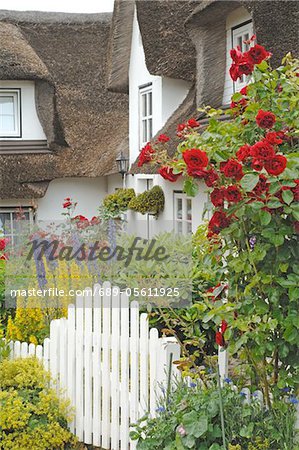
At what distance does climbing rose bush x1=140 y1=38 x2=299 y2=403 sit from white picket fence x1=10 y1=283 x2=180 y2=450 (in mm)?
735

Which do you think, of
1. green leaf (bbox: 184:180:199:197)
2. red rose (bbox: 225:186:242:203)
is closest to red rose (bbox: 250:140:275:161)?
red rose (bbox: 225:186:242:203)

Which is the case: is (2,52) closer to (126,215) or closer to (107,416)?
(126,215)

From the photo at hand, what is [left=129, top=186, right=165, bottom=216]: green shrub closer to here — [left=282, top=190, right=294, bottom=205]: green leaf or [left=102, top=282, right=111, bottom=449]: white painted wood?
[left=102, top=282, right=111, bottom=449]: white painted wood

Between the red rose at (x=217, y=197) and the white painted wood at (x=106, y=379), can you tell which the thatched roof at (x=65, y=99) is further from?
the red rose at (x=217, y=197)

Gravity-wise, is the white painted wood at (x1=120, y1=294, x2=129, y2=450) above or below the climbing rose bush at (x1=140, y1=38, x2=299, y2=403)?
below

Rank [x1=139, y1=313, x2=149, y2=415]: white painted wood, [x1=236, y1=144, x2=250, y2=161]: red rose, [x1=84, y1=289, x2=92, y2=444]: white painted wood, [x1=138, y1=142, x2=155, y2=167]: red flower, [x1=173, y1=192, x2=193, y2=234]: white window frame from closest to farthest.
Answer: [x1=236, y1=144, x2=250, y2=161]: red rose < [x1=138, y1=142, x2=155, y2=167]: red flower < [x1=139, y1=313, x2=149, y2=415]: white painted wood < [x1=84, y1=289, x2=92, y2=444]: white painted wood < [x1=173, y1=192, x2=193, y2=234]: white window frame

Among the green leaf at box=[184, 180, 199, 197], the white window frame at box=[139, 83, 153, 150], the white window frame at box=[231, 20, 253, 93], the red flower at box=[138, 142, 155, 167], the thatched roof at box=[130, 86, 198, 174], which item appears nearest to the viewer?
the green leaf at box=[184, 180, 199, 197]

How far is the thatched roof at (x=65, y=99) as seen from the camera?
13094 millimetres

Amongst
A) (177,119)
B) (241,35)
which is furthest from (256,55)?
(177,119)

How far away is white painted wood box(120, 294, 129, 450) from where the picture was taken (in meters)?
3.79

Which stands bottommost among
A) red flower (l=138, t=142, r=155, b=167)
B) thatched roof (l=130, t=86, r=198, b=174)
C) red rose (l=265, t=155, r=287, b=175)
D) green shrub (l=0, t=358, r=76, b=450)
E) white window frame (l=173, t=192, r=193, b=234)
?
green shrub (l=0, t=358, r=76, b=450)

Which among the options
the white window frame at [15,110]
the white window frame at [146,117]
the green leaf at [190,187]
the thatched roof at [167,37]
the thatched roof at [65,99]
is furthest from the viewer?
the white window frame at [15,110]

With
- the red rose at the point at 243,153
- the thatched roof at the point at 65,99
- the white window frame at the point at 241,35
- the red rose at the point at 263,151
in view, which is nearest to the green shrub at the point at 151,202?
the white window frame at the point at 241,35

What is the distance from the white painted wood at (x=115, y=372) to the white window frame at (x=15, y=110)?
389 inches
